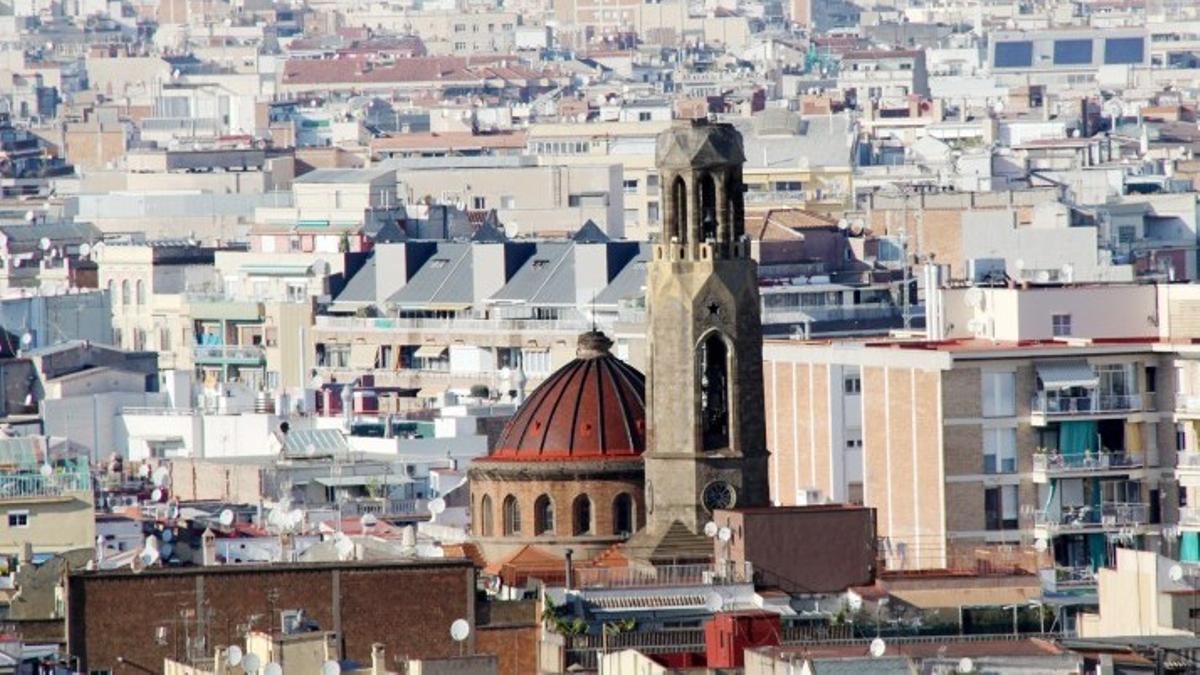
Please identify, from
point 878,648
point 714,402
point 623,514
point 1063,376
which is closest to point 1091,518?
point 1063,376

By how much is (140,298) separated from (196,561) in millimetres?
64202

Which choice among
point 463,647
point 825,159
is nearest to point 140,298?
point 825,159

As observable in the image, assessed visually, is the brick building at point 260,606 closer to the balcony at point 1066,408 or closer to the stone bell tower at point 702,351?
the stone bell tower at point 702,351

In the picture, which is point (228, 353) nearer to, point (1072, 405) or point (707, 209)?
point (707, 209)

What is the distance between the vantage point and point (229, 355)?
423 ft

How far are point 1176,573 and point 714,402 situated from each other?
13.5 m

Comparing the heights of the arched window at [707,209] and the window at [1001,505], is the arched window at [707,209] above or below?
above

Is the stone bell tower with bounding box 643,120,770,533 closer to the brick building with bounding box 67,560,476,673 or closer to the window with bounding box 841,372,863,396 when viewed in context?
the window with bounding box 841,372,863,396

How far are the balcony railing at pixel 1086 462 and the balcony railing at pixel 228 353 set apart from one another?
56518mm

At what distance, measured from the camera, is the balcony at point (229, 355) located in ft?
420

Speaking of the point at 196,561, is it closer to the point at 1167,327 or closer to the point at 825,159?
the point at 1167,327

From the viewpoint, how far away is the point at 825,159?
169 metres

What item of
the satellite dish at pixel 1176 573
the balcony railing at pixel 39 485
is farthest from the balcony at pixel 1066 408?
the satellite dish at pixel 1176 573

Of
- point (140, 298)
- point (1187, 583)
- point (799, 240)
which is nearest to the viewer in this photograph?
point (1187, 583)
